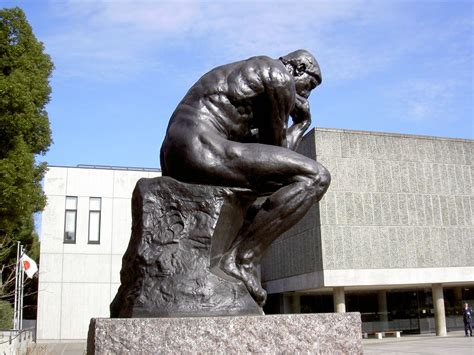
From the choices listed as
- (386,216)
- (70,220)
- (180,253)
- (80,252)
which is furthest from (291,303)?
(180,253)

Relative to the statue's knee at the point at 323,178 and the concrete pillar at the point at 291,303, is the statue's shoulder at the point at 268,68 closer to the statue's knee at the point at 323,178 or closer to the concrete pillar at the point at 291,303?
the statue's knee at the point at 323,178

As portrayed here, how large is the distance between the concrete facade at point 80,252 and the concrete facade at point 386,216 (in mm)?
9056

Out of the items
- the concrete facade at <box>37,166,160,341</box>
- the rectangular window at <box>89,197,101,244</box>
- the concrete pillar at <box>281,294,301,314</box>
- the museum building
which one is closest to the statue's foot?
the museum building

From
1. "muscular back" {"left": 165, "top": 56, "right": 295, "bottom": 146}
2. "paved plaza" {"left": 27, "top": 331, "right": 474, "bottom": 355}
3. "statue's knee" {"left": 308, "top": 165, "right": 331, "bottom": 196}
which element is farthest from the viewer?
"paved plaza" {"left": 27, "top": 331, "right": 474, "bottom": 355}

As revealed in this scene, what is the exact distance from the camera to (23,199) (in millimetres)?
14836

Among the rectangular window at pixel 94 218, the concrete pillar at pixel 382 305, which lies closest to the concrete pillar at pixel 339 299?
the concrete pillar at pixel 382 305

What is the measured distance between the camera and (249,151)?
4.04 metres

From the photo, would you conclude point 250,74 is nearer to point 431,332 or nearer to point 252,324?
point 252,324

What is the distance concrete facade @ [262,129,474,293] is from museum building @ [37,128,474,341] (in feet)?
Answer: 0.17

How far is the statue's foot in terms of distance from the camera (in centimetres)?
393

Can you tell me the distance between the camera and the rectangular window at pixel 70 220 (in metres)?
29.6

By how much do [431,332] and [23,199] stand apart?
85.7ft

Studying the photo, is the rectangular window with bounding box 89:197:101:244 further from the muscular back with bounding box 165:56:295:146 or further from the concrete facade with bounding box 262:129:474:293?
the muscular back with bounding box 165:56:295:146

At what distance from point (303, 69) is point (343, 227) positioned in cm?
2522
